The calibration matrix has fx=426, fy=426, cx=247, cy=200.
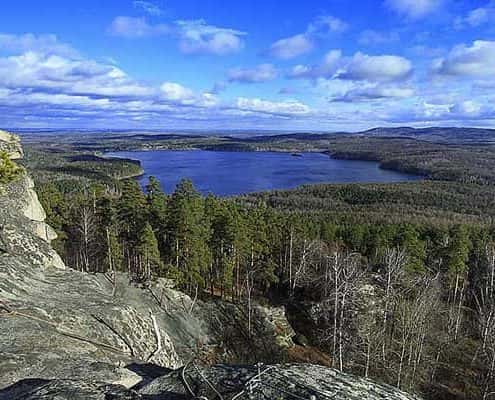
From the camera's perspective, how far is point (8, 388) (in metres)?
5.60

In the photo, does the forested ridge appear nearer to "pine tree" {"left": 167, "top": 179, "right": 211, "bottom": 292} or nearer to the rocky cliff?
"pine tree" {"left": 167, "top": 179, "right": 211, "bottom": 292}

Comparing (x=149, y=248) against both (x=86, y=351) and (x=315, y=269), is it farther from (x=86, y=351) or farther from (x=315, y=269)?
(x=86, y=351)

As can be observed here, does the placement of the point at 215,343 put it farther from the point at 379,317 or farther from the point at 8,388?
the point at 8,388

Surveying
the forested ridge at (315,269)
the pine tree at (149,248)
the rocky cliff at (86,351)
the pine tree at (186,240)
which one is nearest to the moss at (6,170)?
the rocky cliff at (86,351)

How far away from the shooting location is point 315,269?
43.3 m

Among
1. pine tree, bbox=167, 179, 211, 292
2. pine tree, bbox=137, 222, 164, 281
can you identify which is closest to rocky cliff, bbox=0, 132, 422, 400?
pine tree, bbox=137, 222, 164, 281

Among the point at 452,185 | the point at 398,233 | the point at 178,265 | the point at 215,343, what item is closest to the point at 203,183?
the point at 452,185

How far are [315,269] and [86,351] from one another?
1473 inches

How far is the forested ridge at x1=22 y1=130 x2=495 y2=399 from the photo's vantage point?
26.0 meters

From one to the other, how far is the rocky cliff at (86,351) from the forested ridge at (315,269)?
15.0m

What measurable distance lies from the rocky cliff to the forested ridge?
15.0m

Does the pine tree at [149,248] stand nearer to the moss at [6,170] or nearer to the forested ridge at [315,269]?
the forested ridge at [315,269]

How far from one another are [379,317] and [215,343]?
11811 millimetres

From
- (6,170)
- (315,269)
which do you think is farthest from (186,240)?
(6,170)
